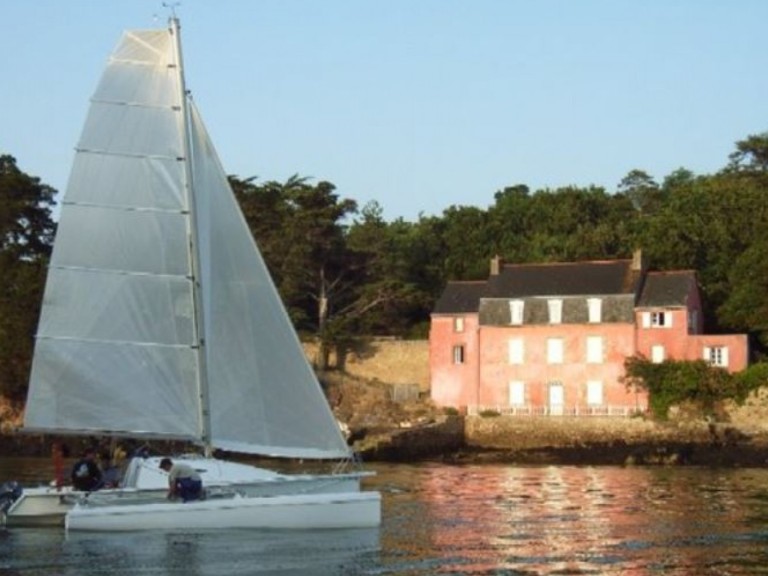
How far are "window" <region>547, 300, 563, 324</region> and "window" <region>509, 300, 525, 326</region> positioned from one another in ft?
4.14

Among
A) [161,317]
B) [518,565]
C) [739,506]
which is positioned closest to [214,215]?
[161,317]

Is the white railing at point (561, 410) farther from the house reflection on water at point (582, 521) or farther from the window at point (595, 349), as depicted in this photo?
the house reflection on water at point (582, 521)

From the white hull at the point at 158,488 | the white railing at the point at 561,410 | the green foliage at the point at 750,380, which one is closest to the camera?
the white hull at the point at 158,488

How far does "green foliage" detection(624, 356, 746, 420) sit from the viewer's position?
189 feet

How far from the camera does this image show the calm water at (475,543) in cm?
2220

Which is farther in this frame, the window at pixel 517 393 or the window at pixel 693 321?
→ the window at pixel 517 393

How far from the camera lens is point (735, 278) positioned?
207 feet

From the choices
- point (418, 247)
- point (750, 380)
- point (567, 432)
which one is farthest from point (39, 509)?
point (418, 247)

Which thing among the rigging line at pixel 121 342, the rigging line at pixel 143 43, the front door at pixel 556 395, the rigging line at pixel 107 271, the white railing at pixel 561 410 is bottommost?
the white railing at pixel 561 410

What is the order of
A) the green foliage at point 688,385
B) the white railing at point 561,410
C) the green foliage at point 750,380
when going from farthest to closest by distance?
the white railing at point 561,410, the green foliage at point 688,385, the green foliage at point 750,380

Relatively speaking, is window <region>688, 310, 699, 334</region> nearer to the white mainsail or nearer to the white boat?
the white boat

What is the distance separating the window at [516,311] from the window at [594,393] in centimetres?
417

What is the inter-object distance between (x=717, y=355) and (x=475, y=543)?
3673cm

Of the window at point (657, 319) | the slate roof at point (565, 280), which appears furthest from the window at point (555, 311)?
the window at point (657, 319)
